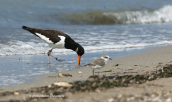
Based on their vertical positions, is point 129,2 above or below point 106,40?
above

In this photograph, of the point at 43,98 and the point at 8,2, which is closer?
the point at 43,98

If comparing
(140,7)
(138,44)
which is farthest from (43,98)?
(140,7)

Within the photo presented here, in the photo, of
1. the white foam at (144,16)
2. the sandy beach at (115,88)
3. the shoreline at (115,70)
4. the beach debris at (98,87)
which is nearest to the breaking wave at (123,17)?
the white foam at (144,16)

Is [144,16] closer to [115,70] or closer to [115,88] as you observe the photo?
[115,70]

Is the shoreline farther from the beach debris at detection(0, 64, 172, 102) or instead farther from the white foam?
the white foam

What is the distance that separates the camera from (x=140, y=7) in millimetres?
26516

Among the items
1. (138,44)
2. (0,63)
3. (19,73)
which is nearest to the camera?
(19,73)

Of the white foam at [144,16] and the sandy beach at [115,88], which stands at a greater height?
the white foam at [144,16]

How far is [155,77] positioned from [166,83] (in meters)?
0.47

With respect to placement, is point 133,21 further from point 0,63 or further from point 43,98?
point 43,98

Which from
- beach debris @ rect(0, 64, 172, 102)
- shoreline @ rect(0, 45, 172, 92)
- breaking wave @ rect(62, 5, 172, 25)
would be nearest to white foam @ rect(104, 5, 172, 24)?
breaking wave @ rect(62, 5, 172, 25)

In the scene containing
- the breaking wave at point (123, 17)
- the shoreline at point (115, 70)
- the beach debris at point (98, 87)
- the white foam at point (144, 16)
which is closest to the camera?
the beach debris at point (98, 87)

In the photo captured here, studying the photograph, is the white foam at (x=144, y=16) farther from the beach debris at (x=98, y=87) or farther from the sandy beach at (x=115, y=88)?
the beach debris at (x=98, y=87)

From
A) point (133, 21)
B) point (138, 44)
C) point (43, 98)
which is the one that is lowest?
point (43, 98)
